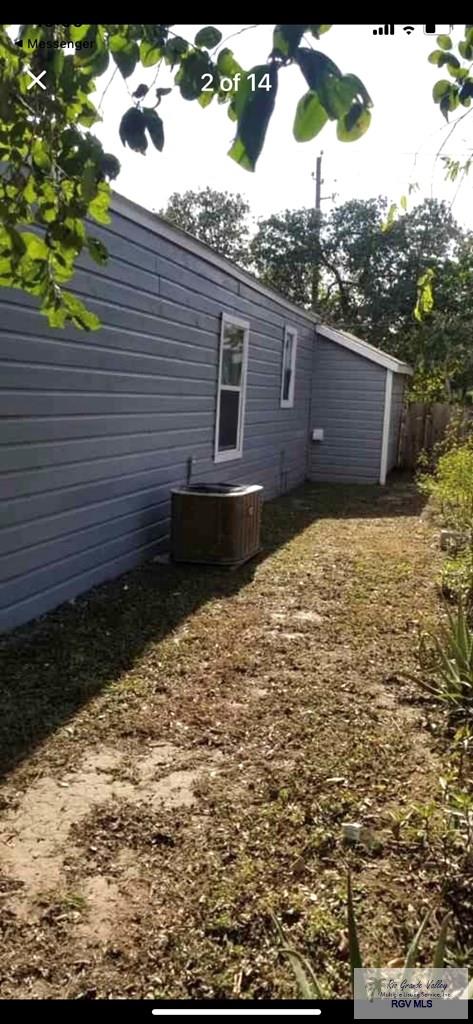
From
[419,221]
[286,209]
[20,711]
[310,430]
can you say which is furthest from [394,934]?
[286,209]

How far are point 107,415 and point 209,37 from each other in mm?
4184

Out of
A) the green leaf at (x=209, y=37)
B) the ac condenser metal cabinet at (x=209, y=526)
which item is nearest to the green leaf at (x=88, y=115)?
the green leaf at (x=209, y=37)

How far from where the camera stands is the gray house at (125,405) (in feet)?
14.1

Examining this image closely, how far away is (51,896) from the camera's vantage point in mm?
2113

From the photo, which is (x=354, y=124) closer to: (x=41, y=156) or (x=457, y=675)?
(x=41, y=156)

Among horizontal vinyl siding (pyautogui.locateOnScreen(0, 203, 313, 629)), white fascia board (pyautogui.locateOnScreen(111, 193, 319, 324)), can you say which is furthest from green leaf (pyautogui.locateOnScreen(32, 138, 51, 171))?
white fascia board (pyautogui.locateOnScreen(111, 193, 319, 324))

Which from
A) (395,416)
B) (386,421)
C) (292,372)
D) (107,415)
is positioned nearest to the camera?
(107,415)

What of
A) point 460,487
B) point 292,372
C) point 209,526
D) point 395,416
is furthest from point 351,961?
point 395,416

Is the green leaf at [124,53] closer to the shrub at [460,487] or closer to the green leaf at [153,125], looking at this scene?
the green leaf at [153,125]

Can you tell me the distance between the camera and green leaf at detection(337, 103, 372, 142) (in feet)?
3.77

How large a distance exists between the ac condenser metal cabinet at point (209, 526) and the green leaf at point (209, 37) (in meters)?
4.71

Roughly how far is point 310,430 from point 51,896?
11533mm

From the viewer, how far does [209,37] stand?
1.26 meters

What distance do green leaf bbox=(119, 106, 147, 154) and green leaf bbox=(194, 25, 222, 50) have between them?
16 centimetres
